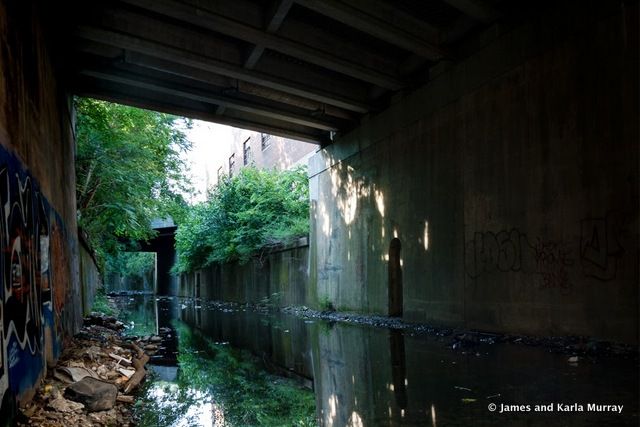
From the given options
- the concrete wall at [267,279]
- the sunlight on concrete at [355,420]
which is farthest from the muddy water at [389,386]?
the concrete wall at [267,279]

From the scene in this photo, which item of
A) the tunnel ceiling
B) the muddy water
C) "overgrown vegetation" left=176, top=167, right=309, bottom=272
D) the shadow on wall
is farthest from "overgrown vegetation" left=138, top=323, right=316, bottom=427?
"overgrown vegetation" left=176, top=167, right=309, bottom=272

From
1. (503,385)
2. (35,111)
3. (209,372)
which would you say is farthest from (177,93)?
(503,385)

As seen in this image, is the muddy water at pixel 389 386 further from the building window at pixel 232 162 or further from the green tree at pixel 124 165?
the building window at pixel 232 162

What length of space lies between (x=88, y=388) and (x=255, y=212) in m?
18.4

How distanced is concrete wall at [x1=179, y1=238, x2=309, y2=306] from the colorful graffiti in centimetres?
1386

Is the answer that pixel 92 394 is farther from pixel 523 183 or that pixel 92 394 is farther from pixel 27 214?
pixel 523 183

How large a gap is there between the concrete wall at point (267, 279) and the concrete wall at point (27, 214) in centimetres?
1262

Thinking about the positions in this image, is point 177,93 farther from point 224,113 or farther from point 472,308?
point 472,308

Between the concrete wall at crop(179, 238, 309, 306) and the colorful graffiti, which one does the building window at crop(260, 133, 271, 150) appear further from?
the colorful graffiti

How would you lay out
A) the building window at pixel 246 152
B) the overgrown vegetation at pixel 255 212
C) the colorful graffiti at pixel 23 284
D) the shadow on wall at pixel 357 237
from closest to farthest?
the colorful graffiti at pixel 23 284, the shadow on wall at pixel 357 237, the overgrown vegetation at pixel 255 212, the building window at pixel 246 152

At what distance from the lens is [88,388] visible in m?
4.91

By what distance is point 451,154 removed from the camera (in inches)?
440

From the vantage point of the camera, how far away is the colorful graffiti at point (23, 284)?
12.5 feet

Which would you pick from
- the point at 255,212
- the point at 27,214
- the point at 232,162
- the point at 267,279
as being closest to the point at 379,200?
the point at 255,212
